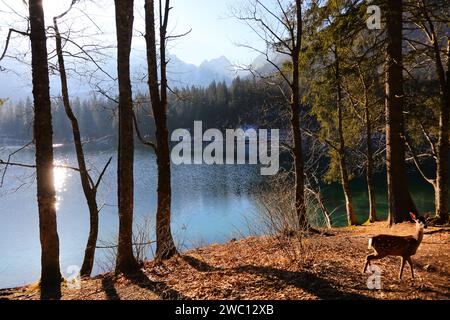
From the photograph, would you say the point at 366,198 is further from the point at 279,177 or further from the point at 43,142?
the point at 43,142

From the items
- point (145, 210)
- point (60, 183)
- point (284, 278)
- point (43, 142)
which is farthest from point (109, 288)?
point (60, 183)

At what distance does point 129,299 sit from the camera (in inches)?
195

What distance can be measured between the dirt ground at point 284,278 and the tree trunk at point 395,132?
1453 millimetres

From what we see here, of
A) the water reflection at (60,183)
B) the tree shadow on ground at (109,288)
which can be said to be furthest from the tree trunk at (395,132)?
the water reflection at (60,183)

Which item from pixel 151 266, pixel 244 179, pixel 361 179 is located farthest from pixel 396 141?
pixel 361 179

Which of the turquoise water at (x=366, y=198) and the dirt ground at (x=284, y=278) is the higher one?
the dirt ground at (x=284, y=278)

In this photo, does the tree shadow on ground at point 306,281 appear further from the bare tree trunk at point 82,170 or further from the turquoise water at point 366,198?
the turquoise water at point 366,198

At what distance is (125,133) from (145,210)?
20.3m

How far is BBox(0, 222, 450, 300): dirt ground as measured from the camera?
441 centimetres

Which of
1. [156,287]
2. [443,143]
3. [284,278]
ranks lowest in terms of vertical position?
[156,287]

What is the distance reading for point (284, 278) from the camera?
16.3ft

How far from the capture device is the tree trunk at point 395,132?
335 inches

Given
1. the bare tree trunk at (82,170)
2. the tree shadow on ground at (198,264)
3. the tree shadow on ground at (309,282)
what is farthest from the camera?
the bare tree trunk at (82,170)
